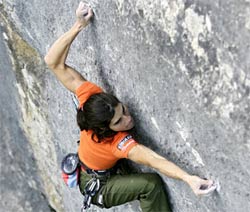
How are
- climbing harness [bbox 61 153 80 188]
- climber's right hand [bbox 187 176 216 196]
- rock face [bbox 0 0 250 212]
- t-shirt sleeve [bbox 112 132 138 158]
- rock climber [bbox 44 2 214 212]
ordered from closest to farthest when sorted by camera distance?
rock face [bbox 0 0 250 212] → climber's right hand [bbox 187 176 216 196] → rock climber [bbox 44 2 214 212] → t-shirt sleeve [bbox 112 132 138 158] → climbing harness [bbox 61 153 80 188]

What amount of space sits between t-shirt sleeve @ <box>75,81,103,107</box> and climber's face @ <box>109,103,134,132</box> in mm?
183

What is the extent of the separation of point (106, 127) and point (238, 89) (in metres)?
0.77

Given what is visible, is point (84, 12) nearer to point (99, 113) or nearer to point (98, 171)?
point (99, 113)

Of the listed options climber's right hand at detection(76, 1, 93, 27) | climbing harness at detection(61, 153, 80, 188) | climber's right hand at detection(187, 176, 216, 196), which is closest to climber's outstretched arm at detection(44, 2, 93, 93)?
climber's right hand at detection(76, 1, 93, 27)

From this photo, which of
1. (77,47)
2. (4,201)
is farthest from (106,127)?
(4,201)

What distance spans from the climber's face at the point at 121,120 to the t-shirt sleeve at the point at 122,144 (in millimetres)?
39

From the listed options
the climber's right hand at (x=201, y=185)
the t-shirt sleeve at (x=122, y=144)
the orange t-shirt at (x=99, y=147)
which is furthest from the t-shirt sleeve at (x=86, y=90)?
the climber's right hand at (x=201, y=185)

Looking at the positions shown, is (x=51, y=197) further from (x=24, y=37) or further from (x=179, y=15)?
(x=179, y=15)

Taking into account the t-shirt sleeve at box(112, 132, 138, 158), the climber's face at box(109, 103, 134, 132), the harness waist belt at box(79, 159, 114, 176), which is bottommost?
the harness waist belt at box(79, 159, 114, 176)

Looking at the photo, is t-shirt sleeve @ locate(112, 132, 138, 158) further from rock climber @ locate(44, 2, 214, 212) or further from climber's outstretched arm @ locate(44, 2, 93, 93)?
climber's outstretched arm @ locate(44, 2, 93, 93)

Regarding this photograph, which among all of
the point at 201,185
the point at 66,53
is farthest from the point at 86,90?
the point at 201,185

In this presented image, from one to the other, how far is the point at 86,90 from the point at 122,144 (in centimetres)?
33

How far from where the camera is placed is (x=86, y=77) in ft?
11.9

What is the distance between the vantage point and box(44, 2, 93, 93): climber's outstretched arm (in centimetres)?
328
